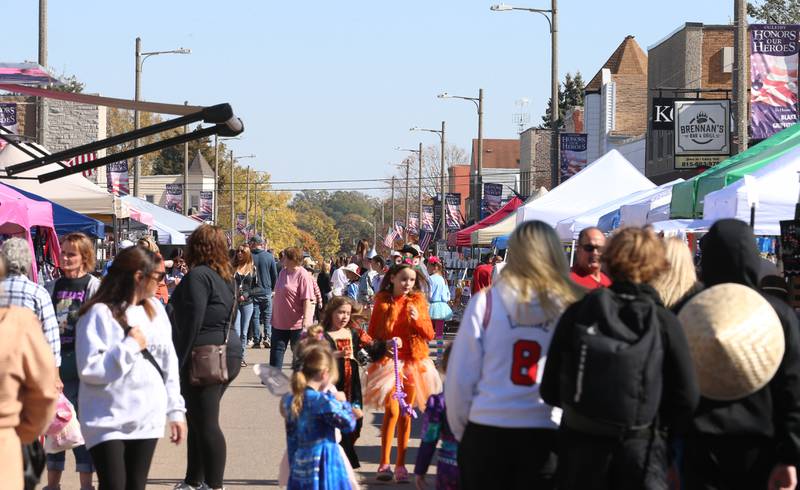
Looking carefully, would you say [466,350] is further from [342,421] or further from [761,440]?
[342,421]

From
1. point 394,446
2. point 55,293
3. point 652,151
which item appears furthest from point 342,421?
point 652,151

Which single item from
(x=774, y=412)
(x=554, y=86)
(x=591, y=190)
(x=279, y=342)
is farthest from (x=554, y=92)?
(x=774, y=412)

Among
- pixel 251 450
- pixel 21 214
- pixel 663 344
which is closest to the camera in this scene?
pixel 663 344

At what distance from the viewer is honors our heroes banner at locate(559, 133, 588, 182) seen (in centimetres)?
3459

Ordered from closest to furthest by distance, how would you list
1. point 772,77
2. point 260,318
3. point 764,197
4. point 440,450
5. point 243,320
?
point 440,450 → point 764,197 → point 243,320 → point 772,77 → point 260,318

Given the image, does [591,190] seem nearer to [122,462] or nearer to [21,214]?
[21,214]

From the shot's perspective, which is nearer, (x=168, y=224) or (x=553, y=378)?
(x=553, y=378)

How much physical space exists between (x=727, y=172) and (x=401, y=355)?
416cm

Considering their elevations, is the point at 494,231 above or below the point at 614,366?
above

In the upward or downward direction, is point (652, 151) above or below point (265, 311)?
above

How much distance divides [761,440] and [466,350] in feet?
4.18

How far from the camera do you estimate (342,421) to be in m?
6.80

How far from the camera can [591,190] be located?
22.0m

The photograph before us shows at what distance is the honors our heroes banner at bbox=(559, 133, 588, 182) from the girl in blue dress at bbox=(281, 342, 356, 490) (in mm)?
28021
